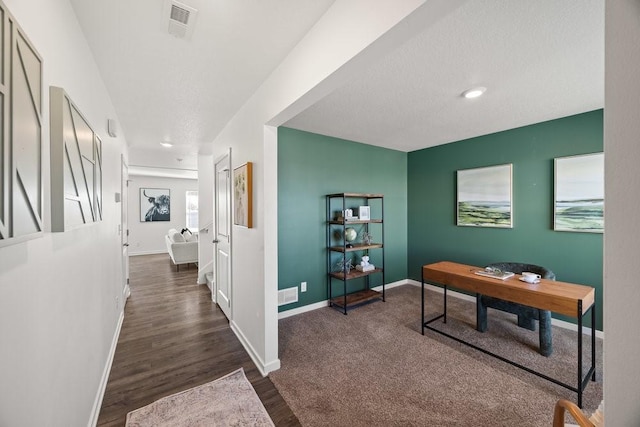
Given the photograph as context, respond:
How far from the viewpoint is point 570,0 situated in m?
1.30

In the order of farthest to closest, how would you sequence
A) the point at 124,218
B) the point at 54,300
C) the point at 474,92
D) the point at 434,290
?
the point at 434,290 < the point at 124,218 < the point at 474,92 < the point at 54,300

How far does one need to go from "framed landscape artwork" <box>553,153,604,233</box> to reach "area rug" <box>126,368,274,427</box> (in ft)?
11.7

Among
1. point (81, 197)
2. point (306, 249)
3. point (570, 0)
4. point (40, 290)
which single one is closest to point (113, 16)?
point (81, 197)

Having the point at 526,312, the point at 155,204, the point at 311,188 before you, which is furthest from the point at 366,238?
the point at 155,204

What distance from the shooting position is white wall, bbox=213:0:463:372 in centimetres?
111

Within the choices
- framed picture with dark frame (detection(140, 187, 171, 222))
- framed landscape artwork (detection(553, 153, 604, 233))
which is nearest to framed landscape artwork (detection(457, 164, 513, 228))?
framed landscape artwork (detection(553, 153, 604, 233))

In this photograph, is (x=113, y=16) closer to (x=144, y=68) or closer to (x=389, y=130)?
(x=144, y=68)

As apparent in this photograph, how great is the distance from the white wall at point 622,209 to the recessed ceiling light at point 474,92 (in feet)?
6.14

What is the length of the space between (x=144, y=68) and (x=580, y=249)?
4.57m

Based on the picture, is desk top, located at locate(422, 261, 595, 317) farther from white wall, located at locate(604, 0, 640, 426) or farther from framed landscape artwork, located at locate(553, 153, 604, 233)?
white wall, located at locate(604, 0, 640, 426)

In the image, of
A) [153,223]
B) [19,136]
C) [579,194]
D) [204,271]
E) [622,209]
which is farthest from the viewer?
[153,223]

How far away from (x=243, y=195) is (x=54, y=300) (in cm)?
150

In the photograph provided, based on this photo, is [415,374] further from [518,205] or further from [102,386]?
[518,205]

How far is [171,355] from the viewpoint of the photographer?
241cm
